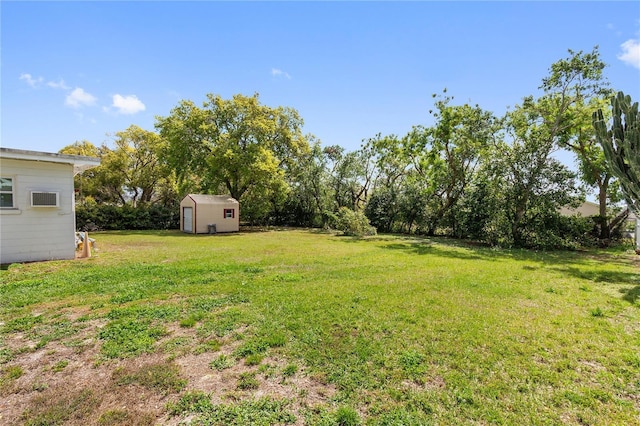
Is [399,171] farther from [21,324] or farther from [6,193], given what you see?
[21,324]

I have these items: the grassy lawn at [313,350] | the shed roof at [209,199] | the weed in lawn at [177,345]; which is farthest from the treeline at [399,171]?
the weed in lawn at [177,345]

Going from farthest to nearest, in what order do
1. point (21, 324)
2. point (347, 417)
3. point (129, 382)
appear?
point (21, 324)
point (129, 382)
point (347, 417)

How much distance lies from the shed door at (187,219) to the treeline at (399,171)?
2325 mm

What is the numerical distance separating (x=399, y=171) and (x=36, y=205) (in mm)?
20874

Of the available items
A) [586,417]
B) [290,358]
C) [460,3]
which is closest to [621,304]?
[586,417]

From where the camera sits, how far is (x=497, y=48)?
10508 mm

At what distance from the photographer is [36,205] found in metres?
7.89

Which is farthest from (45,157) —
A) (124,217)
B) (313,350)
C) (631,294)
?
(631,294)

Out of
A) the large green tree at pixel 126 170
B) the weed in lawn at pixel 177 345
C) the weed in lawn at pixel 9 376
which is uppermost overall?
the large green tree at pixel 126 170

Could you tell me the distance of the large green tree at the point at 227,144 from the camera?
789 inches

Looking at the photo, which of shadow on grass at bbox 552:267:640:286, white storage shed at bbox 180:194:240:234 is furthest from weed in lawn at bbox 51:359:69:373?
white storage shed at bbox 180:194:240:234

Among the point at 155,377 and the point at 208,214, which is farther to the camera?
the point at 208,214

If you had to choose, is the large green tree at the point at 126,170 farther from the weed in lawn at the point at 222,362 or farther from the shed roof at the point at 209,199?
the weed in lawn at the point at 222,362

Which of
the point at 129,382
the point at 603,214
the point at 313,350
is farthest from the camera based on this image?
the point at 603,214
